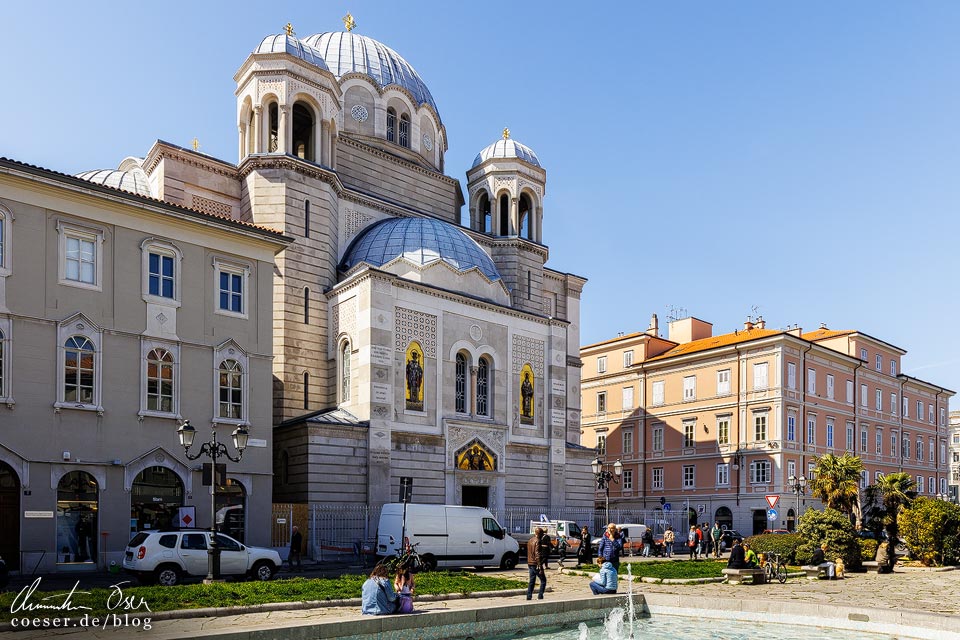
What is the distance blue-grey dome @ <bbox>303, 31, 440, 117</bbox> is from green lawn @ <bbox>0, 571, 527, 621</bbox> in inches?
1343

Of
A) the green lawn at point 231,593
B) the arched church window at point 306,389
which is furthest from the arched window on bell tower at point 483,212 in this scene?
the green lawn at point 231,593

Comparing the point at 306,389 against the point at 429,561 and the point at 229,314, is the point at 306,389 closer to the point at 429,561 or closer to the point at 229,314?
the point at 229,314

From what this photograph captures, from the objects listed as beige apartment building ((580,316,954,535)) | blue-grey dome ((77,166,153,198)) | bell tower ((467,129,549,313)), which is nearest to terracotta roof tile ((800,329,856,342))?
beige apartment building ((580,316,954,535))

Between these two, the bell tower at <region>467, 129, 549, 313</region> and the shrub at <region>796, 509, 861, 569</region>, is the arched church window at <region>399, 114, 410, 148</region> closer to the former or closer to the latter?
the bell tower at <region>467, 129, 549, 313</region>

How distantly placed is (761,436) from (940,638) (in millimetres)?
37544

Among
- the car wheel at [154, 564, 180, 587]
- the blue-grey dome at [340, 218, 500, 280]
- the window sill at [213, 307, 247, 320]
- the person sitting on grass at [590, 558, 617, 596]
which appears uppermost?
the blue-grey dome at [340, 218, 500, 280]

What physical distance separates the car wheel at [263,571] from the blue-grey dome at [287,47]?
984 inches

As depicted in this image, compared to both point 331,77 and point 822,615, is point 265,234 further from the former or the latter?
point 822,615

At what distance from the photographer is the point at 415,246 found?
4069 cm

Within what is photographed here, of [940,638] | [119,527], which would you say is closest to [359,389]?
[119,527]

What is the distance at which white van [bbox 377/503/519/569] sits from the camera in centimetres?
2653

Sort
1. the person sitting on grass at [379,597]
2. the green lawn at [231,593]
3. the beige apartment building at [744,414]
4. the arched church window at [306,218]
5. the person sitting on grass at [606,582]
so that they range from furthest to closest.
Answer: the beige apartment building at [744,414], the arched church window at [306,218], the person sitting on grass at [606,582], the green lawn at [231,593], the person sitting on grass at [379,597]

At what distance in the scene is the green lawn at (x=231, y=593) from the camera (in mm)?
15430

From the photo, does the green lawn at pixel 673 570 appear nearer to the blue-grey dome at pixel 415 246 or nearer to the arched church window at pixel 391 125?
the blue-grey dome at pixel 415 246
